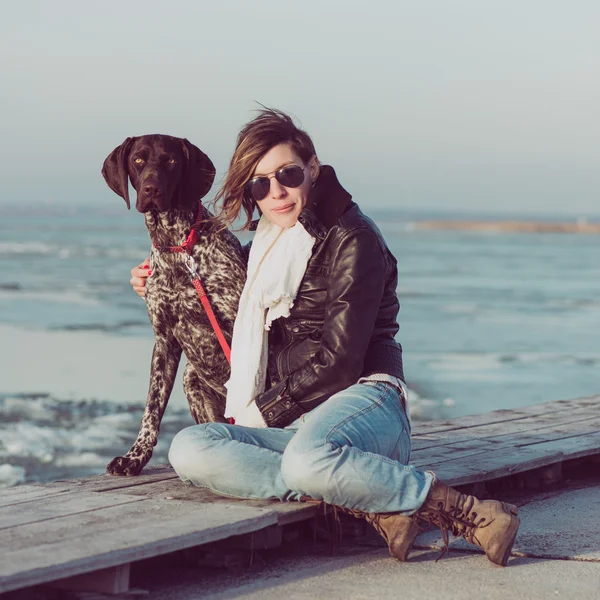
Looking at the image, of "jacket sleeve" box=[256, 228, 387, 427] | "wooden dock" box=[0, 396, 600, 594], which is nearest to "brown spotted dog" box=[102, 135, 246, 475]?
"wooden dock" box=[0, 396, 600, 594]

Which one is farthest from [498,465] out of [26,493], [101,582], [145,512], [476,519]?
[101,582]

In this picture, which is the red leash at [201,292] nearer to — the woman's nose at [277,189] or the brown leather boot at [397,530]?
the woman's nose at [277,189]

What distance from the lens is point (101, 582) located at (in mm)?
2928

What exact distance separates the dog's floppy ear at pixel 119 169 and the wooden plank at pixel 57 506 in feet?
4.69

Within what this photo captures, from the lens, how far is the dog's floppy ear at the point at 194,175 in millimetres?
4582

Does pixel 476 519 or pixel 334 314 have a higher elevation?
pixel 334 314

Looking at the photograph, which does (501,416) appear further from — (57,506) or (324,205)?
(57,506)

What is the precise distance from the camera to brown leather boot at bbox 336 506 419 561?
11.0 feet

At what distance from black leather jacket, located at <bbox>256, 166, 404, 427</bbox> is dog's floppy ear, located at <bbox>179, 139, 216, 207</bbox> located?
924mm

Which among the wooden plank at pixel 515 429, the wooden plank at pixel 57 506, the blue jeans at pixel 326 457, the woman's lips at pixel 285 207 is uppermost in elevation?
the woman's lips at pixel 285 207

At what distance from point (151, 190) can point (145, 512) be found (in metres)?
1.56

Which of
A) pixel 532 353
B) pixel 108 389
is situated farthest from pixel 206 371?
pixel 532 353

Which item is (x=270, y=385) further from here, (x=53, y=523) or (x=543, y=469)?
(x=543, y=469)

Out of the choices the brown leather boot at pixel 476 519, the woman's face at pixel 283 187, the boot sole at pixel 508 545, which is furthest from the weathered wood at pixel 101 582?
the woman's face at pixel 283 187
